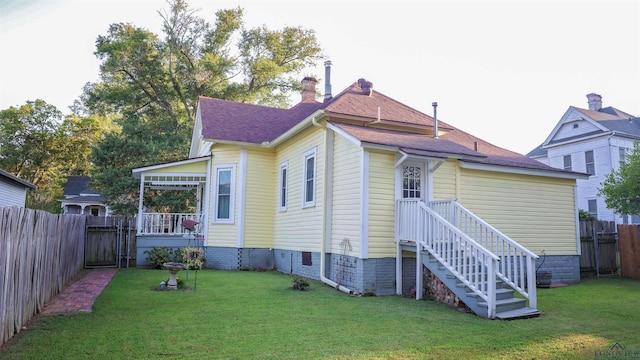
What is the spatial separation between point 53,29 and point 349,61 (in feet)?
76.3

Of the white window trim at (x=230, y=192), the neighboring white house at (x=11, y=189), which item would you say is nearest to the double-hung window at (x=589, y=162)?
the white window trim at (x=230, y=192)

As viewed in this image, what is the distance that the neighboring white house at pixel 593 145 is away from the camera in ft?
68.4

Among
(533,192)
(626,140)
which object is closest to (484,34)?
(533,192)

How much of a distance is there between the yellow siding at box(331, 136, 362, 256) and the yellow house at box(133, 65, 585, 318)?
4cm

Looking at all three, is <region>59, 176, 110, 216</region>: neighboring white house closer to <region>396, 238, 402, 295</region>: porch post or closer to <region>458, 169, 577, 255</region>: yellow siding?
<region>396, 238, 402, 295</region>: porch post

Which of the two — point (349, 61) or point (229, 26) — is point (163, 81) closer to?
point (229, 26)

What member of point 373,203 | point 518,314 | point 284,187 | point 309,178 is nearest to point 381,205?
point 373,203

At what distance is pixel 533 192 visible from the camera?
12.0 metres

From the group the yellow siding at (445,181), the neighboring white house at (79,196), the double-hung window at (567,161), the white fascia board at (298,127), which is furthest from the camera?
the neighboring white house at (79,196)

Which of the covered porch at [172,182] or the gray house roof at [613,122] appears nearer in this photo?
the covered porch at [172,182]

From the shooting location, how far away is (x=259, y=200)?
14188 mm

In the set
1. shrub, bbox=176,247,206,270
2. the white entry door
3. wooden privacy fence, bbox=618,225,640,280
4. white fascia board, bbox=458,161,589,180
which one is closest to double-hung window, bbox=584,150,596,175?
wooden privacy fence, bbox=618,225,640,280

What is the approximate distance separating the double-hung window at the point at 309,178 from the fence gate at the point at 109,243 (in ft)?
22.0

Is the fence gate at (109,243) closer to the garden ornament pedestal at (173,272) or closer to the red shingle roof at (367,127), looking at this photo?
the red shingle roof at (367,127)
